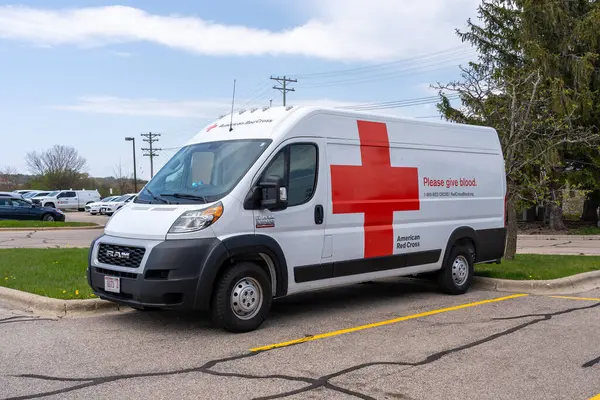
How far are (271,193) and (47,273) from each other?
5.17 metres

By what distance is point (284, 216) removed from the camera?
7.00 metres

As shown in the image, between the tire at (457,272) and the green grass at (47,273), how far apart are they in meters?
5.05

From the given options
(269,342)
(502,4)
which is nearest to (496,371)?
(269,342)

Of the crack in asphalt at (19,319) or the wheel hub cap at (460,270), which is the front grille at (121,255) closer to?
the crack in asphalt at (19,319)

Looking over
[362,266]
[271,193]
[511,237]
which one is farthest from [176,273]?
[511,237]

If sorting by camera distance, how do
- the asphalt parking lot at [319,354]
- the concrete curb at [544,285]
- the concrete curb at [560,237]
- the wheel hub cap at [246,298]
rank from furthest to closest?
the concrete curb at [560,237] < the concrete curb at [544,285] < the wheel hub cap at [246,298] < the asphalt parking lot at [319,354]

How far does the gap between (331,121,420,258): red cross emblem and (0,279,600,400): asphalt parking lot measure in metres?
1.00

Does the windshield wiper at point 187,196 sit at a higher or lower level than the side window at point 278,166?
lower

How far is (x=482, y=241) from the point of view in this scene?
32.2ft

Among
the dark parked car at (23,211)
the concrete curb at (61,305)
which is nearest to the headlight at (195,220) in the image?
the concrete curb at (61,305)

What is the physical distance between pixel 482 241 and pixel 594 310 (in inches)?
84.5

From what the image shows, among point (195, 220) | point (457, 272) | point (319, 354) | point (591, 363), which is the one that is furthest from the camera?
point (457, 272)

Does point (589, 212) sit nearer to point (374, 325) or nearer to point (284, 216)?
point (374, 325)

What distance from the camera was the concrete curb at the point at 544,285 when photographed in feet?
31.6
